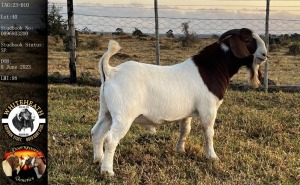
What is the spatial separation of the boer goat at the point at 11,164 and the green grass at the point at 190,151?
3.68 feet

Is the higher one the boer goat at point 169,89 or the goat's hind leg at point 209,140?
the boer goat at point 169,89

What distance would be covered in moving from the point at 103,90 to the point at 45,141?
165cm

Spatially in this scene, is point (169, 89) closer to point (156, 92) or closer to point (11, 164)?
point (156, 92)

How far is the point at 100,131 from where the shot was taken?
18.7 feet

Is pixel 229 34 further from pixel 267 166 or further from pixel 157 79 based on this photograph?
pixel 267 166

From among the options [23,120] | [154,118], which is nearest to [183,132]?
[154,118]

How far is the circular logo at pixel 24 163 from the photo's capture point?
3.85m

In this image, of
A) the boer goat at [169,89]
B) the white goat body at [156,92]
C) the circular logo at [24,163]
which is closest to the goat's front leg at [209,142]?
the boer goat at [169,89]

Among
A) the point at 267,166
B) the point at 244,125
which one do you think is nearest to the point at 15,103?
the point at 267,166

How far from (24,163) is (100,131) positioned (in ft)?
6.21

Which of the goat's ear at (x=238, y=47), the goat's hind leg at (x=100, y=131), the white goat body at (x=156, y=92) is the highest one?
the goat's ear at (x=238, y=47)

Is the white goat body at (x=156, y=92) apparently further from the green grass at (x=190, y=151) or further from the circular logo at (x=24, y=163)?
the circular logo at (x=24, y=163)

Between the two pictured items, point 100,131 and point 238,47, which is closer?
point 100,131

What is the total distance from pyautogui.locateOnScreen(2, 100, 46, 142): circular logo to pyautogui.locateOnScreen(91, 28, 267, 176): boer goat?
1.61 meters
